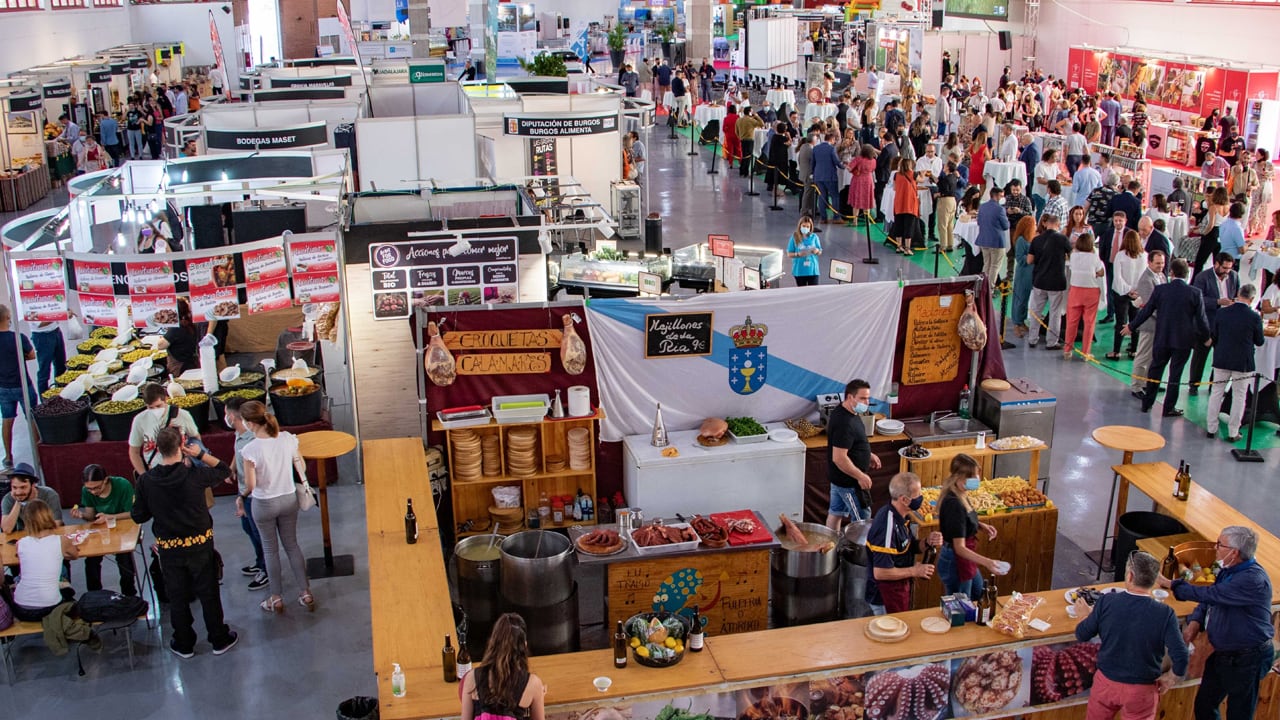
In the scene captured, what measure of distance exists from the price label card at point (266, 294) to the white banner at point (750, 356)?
2745mm

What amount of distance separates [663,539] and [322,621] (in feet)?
8.03

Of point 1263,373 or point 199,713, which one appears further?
point 1263,373

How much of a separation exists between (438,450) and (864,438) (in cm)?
305

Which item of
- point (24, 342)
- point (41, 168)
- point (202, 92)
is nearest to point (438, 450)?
point (24, 342)

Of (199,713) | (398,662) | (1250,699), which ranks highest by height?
(398,662)

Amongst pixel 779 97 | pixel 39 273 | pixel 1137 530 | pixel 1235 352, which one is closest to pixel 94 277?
pixel 39 273

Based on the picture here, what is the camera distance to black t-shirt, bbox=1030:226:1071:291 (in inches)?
474

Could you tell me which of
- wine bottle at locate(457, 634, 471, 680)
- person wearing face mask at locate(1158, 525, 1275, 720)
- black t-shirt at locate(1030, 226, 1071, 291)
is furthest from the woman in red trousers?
wine bottle at locate(457, 634, 471, 680)

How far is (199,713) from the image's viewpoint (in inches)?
265

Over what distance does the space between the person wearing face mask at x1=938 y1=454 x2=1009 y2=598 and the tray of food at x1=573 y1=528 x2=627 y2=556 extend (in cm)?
193

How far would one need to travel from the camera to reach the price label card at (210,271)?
902 centimetres

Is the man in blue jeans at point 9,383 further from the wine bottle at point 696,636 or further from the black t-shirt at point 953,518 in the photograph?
the black t-shirt at point 953,518

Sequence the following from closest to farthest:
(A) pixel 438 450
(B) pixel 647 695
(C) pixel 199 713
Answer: (B) pixel 647 695 → (C) pixel 199 713 → (A) pixel 438 450

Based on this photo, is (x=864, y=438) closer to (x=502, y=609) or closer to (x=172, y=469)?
(x=502, y=609)
